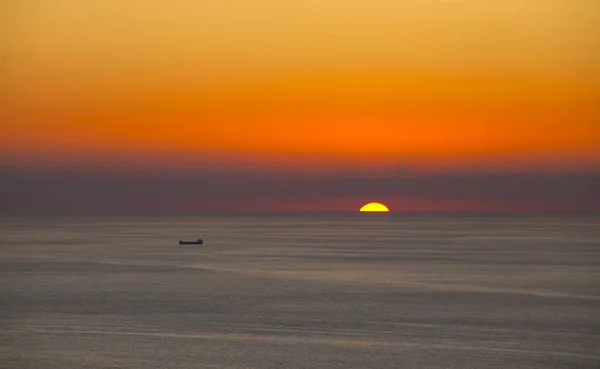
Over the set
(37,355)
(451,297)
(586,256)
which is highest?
(586,256)

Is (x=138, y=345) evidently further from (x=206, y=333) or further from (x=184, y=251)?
(x=184, y=251)

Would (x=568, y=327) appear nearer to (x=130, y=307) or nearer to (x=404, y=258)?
(x=130, y=307)

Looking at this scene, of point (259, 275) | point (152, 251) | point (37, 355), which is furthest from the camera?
point (152, 251)

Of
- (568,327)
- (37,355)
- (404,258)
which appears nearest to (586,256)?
(404,258)

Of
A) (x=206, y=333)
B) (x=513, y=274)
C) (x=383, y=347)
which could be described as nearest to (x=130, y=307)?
(x=206, y=333)

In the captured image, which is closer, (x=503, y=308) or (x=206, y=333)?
(x=206, y=333)

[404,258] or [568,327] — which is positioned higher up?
[404,258]

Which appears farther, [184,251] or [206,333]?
[184,251]

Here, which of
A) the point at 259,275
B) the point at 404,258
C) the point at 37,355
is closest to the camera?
the point at 37,355

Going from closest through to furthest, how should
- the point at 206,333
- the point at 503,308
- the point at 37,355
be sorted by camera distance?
the point at 37,355 → the point at 206,333 → the point at 503,308
